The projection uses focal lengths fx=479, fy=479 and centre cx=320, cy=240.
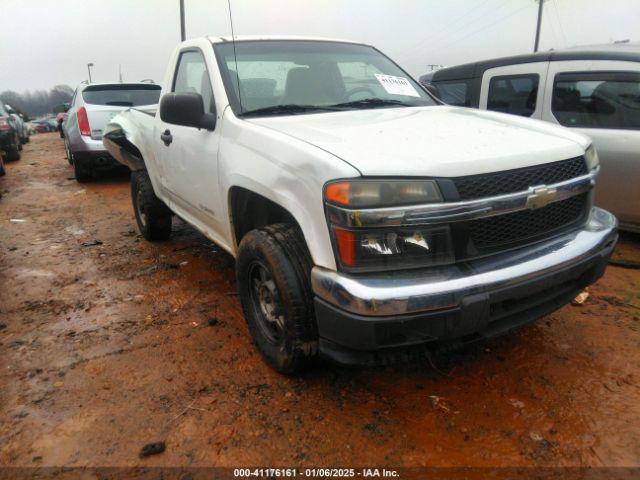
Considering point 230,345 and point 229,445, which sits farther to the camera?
point 230,345

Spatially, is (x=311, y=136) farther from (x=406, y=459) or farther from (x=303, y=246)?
(x=406, y=459)

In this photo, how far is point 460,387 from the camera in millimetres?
2537

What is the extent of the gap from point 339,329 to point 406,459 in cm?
65

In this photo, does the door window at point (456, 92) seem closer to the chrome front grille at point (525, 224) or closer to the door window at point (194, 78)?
the door window at point (194, 78)

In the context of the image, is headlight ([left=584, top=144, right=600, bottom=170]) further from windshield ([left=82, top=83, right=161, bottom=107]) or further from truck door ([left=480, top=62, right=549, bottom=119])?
windshield ([left=82, top=83, right=161, bottom=107])

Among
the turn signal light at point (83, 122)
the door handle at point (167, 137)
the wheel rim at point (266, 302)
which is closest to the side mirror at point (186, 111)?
the door handle at point (167, 137)

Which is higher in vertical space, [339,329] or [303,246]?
[303,246]

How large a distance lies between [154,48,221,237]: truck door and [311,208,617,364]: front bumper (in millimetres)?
1300

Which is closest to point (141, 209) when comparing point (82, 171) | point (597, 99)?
point (82, 171)

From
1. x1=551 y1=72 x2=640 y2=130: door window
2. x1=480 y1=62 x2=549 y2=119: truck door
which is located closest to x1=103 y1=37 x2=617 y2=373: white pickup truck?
x1=551 y1=72 x2=640 y2=130: door window

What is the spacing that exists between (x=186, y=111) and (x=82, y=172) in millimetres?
6820

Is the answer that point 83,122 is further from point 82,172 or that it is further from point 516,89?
point 516,89

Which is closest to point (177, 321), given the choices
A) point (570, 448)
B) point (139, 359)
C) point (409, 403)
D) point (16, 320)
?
point (139, 359)

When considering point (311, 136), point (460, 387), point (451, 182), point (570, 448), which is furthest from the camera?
point (460, 387)
